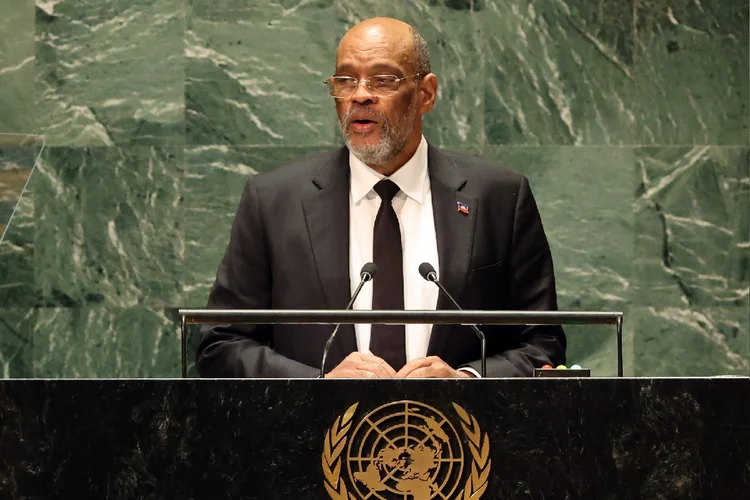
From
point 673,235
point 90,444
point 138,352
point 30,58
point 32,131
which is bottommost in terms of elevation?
point 90,444

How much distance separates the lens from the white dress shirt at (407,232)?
12.6 ft

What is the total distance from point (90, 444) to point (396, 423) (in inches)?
25.5

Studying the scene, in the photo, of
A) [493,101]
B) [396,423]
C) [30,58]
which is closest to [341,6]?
[493,101]

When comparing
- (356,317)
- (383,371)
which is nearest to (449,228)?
(383,371)

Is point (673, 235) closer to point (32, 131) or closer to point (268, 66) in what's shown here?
point (268, 66)

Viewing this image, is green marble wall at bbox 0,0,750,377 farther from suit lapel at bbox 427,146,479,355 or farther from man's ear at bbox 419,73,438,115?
suit lapel at bbox 427,146,479,355

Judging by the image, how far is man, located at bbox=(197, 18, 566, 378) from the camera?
3814 millimetres

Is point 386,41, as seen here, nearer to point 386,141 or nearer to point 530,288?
point 386,141

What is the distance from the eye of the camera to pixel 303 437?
254 cm

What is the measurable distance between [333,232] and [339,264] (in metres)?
0.13

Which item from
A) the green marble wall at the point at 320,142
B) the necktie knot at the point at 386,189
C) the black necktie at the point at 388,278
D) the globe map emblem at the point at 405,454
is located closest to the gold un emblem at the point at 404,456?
the globe map emblem at the point at 405,454

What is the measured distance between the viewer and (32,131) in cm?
525

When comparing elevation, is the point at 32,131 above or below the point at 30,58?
below

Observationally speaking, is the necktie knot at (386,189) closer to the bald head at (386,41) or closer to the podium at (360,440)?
the bald head at (386,41)
